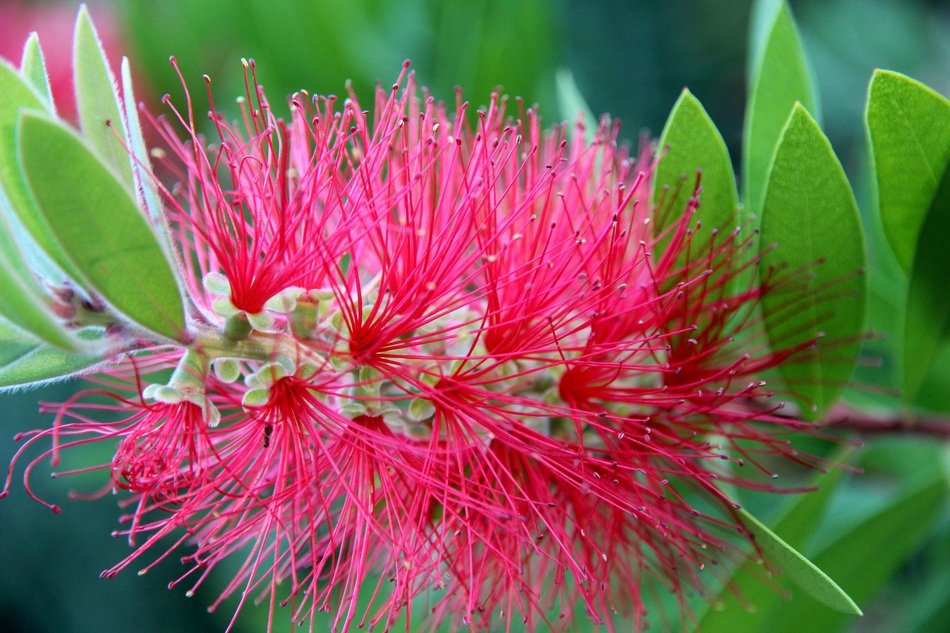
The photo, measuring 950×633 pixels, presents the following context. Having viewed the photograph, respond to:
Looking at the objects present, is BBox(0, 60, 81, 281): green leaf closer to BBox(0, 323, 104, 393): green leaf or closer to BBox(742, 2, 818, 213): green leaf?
BBox(0, 323, 104, 393): green leaf

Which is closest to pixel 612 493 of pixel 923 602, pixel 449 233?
pixel 449 233

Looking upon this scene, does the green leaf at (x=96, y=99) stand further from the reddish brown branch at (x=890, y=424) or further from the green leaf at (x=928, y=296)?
the reddish brown branch at (x=890, y=424)

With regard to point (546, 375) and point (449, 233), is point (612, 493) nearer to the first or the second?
point (546, 375)

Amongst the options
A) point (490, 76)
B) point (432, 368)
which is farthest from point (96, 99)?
point (490, 76)

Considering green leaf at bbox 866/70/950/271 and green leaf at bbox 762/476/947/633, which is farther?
green leaf at bbox 762/476/947/633

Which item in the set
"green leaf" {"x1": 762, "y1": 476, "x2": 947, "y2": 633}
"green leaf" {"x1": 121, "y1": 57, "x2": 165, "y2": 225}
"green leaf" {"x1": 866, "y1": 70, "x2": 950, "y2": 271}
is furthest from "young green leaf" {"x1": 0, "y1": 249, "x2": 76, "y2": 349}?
"green leaf" {"x1": 762, "y1": 476, "x2": 947, "y2": 633}
